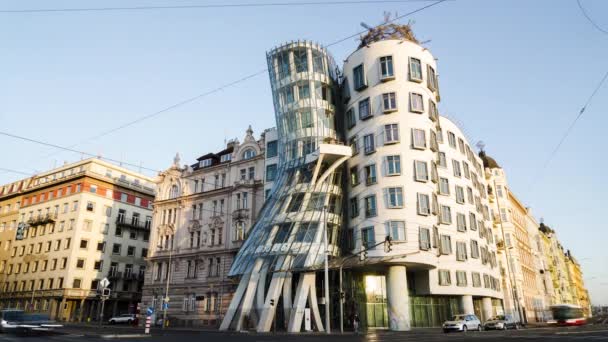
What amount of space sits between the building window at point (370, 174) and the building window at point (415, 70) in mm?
10352

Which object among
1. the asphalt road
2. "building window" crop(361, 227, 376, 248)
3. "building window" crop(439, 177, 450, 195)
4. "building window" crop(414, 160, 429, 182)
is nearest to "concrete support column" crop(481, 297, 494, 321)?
"building window" crop(439, 177, 450, 195)

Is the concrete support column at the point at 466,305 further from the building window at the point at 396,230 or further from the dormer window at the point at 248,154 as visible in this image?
the dormer window at the point at 248,154

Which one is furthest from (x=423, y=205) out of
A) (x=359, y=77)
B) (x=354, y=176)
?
(x=359, y=77)

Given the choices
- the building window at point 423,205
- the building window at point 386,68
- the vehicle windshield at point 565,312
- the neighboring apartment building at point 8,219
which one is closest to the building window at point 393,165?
the building window at point 423,205

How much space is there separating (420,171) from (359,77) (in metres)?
12.7

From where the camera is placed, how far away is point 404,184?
42.1 m

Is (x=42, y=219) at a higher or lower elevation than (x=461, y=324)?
higher

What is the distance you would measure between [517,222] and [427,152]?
162ft

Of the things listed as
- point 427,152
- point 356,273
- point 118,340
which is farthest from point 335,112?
point 118,340

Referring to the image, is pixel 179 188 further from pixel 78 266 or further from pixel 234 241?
pixel 78 266

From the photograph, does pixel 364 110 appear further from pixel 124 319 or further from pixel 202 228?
pixel 124 319

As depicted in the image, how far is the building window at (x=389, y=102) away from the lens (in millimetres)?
44719

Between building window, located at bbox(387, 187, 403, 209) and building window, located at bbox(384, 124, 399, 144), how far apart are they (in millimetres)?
4912

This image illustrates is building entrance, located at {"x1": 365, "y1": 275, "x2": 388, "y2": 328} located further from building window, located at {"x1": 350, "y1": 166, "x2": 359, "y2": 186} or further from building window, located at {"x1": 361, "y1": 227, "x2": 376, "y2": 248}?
building window, located at {"x1": 350, "y1": 166, "x2": 359, "y2": 186}
